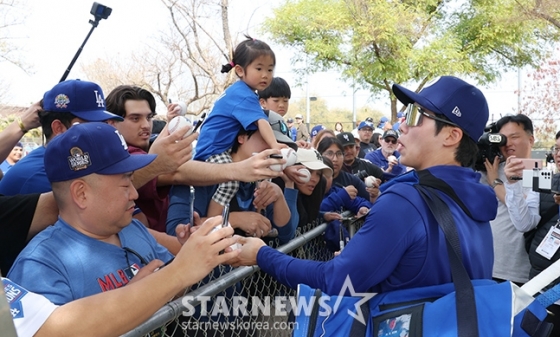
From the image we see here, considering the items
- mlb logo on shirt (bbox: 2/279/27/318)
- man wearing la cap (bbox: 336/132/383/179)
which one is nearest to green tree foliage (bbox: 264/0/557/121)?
man wearing la cap (bbox: 336/132/383/179)

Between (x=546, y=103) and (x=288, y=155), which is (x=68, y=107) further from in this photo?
(x=546, y=103)

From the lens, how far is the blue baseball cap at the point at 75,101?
3.11m

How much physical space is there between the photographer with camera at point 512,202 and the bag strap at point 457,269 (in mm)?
2353

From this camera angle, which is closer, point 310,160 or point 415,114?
point 415,114

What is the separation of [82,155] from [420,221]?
1.39 metres

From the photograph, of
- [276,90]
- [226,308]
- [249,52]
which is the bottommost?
[226,308]

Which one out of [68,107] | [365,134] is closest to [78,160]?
[68,107]

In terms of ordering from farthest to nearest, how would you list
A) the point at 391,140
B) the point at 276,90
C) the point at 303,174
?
the point at 391,140 < the point at 276,90 < the point at 303,174

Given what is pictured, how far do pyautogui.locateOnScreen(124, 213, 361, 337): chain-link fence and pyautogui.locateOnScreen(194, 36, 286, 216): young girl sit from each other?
0.51 metres

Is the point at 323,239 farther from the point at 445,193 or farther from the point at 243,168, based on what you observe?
the point at 445,193

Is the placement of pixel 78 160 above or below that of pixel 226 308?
above

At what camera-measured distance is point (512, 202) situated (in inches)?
173

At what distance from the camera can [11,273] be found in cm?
196

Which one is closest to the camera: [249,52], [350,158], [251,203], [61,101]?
[61,101]
